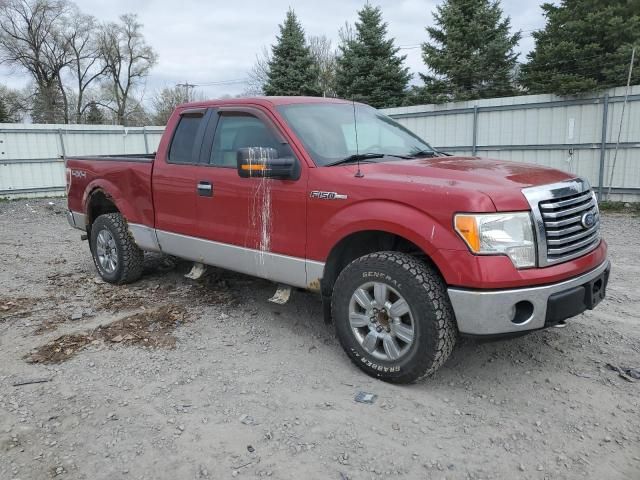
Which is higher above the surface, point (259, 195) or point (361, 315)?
point (259, 195)

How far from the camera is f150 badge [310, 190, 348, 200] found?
3.55 m

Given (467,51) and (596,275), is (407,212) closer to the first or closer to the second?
(596,275)

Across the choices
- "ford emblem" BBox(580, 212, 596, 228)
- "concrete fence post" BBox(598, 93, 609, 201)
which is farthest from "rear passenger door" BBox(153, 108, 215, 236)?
"concrete fence post" BBox(598, 93, 609, 201)

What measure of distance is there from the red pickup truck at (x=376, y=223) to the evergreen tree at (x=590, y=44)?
1015 cm

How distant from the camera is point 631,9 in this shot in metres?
15.1

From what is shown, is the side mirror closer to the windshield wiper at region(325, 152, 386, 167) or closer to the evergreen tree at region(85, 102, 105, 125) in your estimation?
the windshield wiper at region(325, 152, 386, 167)

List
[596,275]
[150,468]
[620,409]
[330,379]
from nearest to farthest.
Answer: [150,468], [620,409], [596,275], [330,379]

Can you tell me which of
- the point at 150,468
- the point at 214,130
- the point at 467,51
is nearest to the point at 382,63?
the point at 467,51

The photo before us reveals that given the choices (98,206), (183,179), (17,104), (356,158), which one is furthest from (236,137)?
(17,104)

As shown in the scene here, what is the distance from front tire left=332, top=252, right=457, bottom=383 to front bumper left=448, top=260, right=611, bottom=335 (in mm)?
143

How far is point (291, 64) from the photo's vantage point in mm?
23234

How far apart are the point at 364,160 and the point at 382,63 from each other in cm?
1808

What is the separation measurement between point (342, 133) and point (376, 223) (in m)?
1.14

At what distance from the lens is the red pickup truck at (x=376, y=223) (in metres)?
3.00
